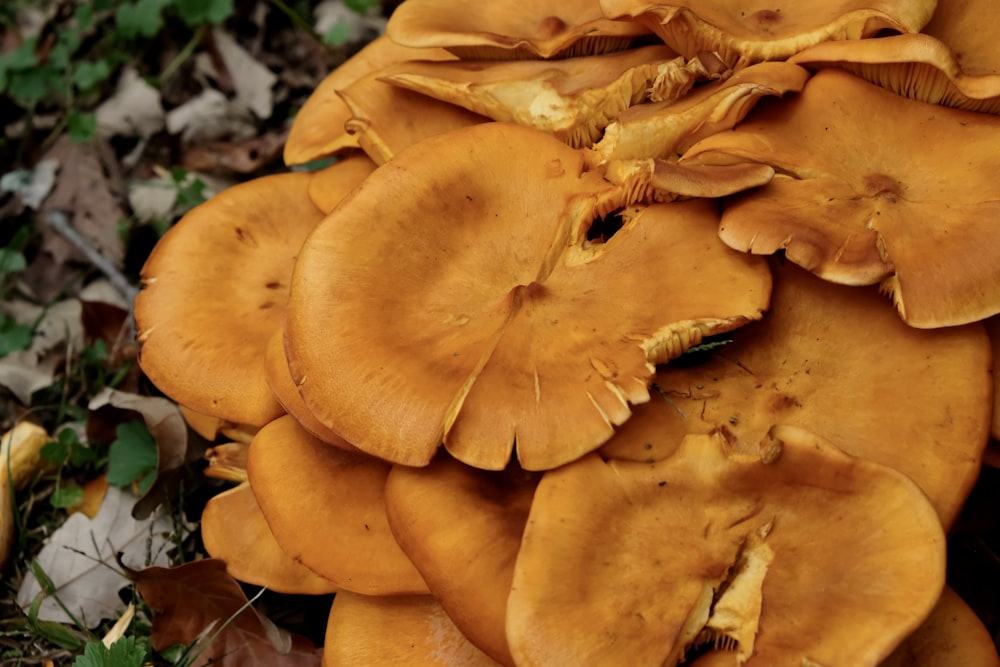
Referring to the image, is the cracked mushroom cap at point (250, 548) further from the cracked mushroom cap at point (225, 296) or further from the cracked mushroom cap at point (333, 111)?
the cracked mushroom cap at point (333, 111)

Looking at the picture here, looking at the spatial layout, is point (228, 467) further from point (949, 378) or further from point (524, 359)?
point (949, 378)

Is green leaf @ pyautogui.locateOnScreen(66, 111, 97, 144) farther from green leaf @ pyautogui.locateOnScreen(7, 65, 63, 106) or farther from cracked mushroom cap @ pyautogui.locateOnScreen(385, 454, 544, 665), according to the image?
cracked mushroom cap @ pyautogui.locateOnScreen(385, 454, 544, 665)

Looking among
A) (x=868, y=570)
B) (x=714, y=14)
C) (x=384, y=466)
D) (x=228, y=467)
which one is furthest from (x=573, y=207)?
(x=228, y=467)

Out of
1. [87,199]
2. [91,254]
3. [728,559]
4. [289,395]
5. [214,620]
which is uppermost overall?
[289,395]

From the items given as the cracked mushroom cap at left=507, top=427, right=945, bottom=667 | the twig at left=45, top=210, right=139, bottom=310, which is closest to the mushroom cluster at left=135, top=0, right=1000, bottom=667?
the cracked mushroom cap at left=507, top=427, right=945, bottom=667

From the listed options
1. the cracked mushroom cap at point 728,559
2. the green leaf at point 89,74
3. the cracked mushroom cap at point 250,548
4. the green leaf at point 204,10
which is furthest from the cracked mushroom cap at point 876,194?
the green leaf at point 89,74

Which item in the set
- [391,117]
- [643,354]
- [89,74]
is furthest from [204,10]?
[643,354]

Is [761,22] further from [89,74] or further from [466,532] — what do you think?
[89,74]

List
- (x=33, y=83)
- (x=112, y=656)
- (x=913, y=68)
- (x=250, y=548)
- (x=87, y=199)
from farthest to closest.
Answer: (x=33, y=83), (x=87, y=199), (x=250, y=548), (x=112, y=656), (x=913, y=68)
